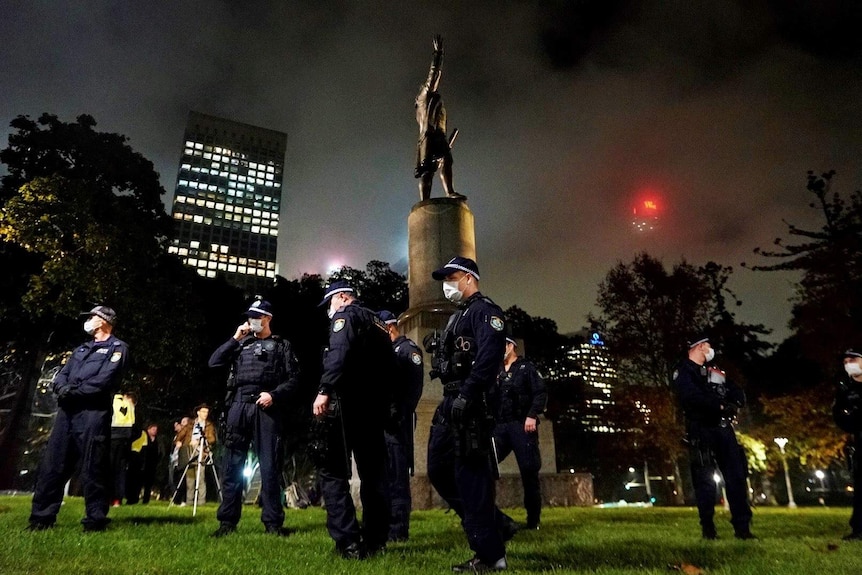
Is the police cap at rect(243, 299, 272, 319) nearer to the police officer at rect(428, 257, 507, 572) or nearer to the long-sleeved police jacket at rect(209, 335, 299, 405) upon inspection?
the long-sleeved police jacket at rect(209, 335, 299, 405)

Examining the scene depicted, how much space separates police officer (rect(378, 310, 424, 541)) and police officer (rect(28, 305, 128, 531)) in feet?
9.06

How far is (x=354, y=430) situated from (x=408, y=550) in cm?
110

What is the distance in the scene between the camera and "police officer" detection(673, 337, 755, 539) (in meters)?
5.55

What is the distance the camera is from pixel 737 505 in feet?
18.3

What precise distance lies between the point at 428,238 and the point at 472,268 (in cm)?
762

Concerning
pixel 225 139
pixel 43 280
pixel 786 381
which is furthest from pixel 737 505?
pixel 225 139

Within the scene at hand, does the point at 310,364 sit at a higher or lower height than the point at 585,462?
higher

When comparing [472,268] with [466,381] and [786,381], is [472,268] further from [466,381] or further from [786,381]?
[786,381]

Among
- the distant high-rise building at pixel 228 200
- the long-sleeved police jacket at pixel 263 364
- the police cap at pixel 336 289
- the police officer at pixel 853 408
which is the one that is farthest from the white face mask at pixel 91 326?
the distant high-rise building at pixel 228 200

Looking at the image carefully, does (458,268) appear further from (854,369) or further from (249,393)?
(854,369)

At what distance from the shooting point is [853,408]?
240 inches

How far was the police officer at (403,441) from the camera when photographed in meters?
5.36

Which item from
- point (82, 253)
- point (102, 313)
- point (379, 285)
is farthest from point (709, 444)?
point (379, 285)

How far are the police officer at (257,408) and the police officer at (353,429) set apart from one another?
1.60m
